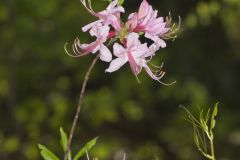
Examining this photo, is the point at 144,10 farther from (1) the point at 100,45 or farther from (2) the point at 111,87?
(2) the point at 111,87

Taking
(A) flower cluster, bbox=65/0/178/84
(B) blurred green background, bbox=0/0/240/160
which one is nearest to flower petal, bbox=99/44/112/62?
(A) flower cluster, bbox=65/0/178/84

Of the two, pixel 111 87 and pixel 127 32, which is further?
pixel 111 87

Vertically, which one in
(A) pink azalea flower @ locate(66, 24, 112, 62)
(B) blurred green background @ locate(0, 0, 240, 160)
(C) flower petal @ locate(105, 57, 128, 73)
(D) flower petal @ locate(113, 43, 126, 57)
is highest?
(A) pink azalea flower @ locate(66, 24, 112, 62)

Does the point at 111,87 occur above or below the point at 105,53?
below

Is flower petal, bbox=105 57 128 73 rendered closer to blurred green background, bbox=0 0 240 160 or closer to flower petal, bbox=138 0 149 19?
flower petal, bbox=138 0 149 19

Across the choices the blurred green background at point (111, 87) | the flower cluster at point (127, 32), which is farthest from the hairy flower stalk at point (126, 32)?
the blurred green background at point (111, 87)

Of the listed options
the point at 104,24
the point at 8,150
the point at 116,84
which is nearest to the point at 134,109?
the point at 116,84

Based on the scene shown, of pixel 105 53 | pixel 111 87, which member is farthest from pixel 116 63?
pixel 111 87

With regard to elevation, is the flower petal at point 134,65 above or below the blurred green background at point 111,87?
above

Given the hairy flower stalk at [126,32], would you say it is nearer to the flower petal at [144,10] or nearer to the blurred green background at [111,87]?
the flower petal at [144,10]
